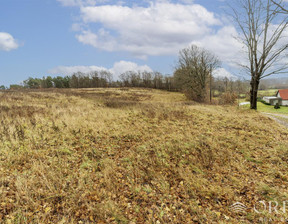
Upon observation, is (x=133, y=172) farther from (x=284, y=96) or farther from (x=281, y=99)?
(x=284, y=96)

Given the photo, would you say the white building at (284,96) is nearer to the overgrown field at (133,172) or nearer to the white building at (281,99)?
the white building at (281,99)

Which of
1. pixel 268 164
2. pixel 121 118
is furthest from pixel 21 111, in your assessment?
pixel 268 164

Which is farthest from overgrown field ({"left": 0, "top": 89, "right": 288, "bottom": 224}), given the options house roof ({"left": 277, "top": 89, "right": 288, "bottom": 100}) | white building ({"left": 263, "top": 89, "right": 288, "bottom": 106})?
house roof ({"left": 277, "top": 89, "right": 288, "bottom": 100})

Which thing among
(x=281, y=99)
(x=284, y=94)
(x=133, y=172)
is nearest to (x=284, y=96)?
(x=284, y=94)

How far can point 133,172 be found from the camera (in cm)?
529

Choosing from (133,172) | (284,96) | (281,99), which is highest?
(284,96)

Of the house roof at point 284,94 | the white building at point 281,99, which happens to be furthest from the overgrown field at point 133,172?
the house roof at point 284,94

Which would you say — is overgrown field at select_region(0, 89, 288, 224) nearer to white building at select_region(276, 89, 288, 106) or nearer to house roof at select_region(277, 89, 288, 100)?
white building at select_region(276, 89, 288, 106)

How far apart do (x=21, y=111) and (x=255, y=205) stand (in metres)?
13.6

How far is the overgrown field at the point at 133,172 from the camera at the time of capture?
3.73 metres

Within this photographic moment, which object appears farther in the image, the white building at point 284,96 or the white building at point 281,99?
the white building at point 281,99

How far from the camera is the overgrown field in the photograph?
373cm

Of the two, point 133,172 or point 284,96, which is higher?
point 284,96

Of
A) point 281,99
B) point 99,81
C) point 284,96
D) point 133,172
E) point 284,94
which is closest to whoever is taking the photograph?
point 133,172
